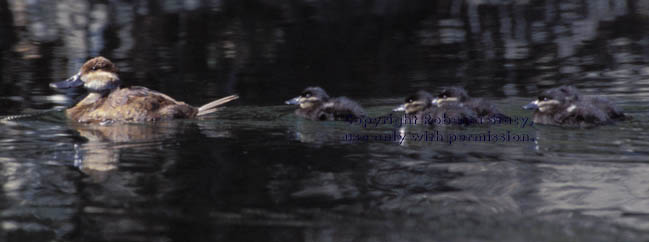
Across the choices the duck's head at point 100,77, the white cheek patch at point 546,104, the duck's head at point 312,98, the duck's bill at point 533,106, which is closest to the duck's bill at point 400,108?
the duck's head at point 312,98

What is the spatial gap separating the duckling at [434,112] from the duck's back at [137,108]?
5.72 feet

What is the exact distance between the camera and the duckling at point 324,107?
764 cm

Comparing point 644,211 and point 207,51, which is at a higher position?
point 207,51

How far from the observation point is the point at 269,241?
14.3ft

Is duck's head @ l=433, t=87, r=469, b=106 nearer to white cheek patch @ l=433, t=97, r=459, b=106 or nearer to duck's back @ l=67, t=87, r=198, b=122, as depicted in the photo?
white cheek patch @ l=433, t=97, r=459, b=106

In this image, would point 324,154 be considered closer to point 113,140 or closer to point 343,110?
point 343,110

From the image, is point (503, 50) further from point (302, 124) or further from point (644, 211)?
point (644, 211)

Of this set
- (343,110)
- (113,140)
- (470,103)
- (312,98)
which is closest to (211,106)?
(312,98)

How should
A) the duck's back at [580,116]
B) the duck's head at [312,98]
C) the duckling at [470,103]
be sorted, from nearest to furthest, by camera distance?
1. the duck's back at [580,116]
2. the duckling at [470,103]
3. the duck's head at [312,98]

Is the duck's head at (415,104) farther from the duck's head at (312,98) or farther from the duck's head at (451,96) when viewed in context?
the duck's head at (312,98)

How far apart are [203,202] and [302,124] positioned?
2708 mm

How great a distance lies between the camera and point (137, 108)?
787 cm

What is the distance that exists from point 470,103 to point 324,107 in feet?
3.67

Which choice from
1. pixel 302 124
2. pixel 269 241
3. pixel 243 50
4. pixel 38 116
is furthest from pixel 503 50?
pixel 269 241
